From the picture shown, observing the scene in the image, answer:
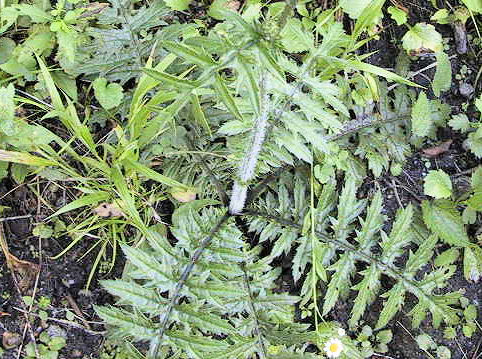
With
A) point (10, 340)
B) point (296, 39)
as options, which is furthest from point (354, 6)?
point (10, 340)

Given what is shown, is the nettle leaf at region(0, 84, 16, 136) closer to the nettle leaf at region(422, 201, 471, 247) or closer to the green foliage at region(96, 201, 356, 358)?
the green foliage at region(96, 201, 356, 358)


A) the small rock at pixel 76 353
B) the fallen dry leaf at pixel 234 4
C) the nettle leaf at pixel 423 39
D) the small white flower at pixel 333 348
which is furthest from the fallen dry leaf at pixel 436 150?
the small rock at pixel 76 353

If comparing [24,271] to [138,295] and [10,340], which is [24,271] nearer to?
[10,340]

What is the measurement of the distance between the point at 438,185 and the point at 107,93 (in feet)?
5.66

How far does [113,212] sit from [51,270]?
1.47 feet

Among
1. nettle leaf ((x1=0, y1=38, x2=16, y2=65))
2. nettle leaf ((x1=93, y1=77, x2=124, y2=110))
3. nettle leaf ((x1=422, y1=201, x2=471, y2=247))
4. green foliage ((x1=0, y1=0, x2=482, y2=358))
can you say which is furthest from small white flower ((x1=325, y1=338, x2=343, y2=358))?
nettle leaf ((x1=0, y1=38, x2=16, y2=65))

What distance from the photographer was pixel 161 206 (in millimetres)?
3090

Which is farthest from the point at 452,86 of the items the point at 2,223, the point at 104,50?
the point at 2,223

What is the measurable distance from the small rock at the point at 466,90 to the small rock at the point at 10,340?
108 inches

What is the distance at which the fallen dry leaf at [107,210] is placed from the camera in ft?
9.57

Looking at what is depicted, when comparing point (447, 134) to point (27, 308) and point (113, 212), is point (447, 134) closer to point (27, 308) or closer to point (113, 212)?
point (113, 212)

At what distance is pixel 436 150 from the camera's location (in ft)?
10.8

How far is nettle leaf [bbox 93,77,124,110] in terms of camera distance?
283 centimetres

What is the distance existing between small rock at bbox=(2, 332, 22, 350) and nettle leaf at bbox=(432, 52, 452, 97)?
2.51 m
